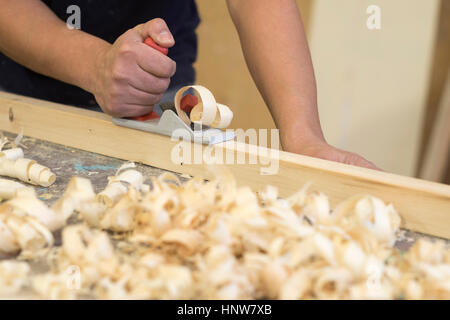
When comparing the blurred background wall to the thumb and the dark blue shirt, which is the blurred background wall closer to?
the dark blue shirt

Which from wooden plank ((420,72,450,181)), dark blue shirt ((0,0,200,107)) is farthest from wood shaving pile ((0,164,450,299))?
wooden plank ((420,72,450,181))

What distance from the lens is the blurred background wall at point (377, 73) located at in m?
2.12

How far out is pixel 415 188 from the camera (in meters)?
0.73

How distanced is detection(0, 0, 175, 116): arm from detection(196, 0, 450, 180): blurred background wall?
1491 millimetres

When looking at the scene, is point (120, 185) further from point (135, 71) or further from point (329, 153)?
point (329, 153)

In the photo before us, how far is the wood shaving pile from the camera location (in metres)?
0.52

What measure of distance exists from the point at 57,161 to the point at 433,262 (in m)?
0.69

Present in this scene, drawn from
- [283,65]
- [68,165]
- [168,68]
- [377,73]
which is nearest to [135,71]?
[168,68]

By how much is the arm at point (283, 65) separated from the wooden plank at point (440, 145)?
122cm

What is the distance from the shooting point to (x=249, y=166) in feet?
2.71

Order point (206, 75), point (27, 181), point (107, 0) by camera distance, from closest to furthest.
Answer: point (27, 181) < point (107, 0) < point (206, 75)

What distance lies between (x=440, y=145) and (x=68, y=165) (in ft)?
5.68

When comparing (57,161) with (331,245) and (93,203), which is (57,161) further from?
(331,245)
